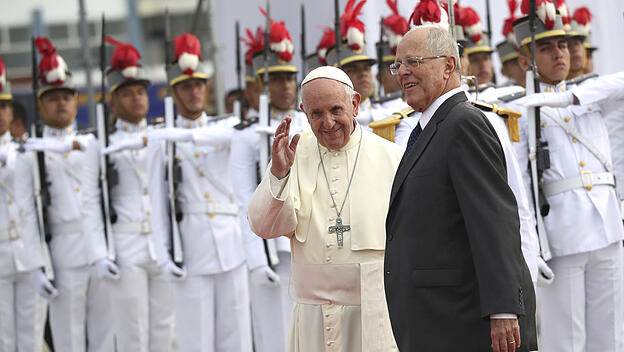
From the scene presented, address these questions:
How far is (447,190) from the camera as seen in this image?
319cm

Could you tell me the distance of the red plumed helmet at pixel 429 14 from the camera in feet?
16.3

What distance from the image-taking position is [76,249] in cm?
769

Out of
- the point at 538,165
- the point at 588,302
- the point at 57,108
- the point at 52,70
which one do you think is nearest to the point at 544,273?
the point at 588,302

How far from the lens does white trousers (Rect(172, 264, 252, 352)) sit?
652 cm

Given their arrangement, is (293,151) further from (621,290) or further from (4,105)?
(4,105)

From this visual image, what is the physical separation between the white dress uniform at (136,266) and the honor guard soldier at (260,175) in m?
1.12

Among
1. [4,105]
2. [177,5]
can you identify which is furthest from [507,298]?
[177,5]

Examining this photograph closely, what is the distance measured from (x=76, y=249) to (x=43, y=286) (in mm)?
414

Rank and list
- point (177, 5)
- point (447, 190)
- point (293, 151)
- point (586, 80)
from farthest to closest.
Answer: point (177, 5), point (586, 80), point (293, 151), point (447, 190)

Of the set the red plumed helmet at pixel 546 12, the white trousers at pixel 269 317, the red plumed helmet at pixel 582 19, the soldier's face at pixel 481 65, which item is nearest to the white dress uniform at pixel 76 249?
the white trousers at pixel 269 317

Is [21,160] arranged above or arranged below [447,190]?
above

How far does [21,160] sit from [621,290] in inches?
199

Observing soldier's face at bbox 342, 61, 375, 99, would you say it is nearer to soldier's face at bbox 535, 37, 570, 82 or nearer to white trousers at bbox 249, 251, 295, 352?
soldier's face at bbox 535, 37, 570, 82

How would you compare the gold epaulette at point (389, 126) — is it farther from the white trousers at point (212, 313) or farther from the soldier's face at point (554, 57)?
the white trousers at point (212, 313)
